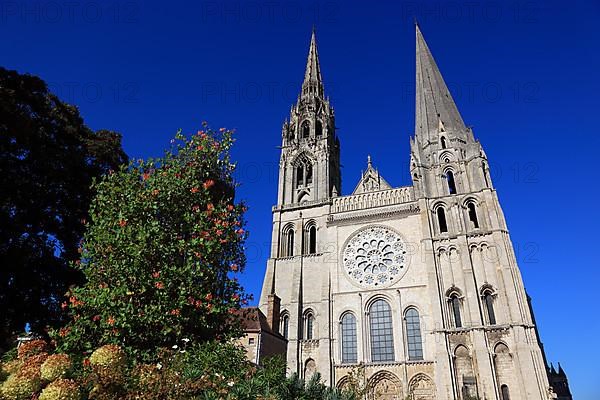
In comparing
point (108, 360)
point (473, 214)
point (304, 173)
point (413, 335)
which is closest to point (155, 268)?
point (108, 360)

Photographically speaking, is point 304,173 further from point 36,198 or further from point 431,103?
point 36,198

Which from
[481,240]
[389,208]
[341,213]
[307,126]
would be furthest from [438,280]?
[307,126]

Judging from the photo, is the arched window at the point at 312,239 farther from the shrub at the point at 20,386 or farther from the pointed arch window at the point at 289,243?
the shrub at the point at 20,386

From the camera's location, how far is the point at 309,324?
95.5 feet

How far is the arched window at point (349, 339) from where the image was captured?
27.4m

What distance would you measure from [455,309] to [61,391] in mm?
25972

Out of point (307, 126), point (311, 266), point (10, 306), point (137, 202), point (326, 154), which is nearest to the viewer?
point (137, 202)

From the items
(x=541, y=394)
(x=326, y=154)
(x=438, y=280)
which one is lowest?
(x=541, y=394)

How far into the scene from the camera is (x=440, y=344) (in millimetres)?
24750

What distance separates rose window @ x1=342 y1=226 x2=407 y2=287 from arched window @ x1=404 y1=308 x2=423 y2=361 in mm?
2790

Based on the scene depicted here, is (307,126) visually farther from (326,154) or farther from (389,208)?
(389,208)

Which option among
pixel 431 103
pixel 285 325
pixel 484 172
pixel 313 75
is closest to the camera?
pixel 285 325

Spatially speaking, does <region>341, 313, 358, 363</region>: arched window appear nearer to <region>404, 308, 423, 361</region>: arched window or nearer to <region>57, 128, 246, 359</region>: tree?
<region>404, 308, 423, 361</region>: arched window

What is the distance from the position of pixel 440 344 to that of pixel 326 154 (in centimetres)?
1864
